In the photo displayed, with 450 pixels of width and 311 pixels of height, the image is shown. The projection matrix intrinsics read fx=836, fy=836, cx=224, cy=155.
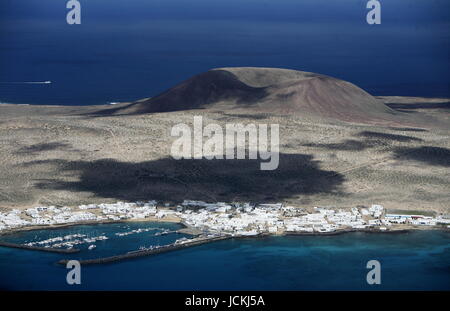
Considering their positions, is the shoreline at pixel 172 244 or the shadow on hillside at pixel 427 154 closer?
the shoreline at pixel 172 244

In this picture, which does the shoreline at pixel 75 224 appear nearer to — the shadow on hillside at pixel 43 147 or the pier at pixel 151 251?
the pier at pixel 151 251

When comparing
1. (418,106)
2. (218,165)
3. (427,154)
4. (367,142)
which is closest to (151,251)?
(218,165)

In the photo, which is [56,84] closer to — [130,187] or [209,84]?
[209,84]

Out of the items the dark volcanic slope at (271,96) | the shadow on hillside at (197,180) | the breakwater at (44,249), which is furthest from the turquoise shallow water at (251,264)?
the dark volcanic slope at (271,96)

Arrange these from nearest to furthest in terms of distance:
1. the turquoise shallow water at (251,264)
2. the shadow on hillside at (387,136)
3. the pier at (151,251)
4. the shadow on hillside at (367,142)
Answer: the turquoise shallow water at (251,264), the pier at (151,251), the shadow on hillside at (367,142), the shadow on hillside at (387,136)

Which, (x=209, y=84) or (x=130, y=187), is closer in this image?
(x=130, y=187)

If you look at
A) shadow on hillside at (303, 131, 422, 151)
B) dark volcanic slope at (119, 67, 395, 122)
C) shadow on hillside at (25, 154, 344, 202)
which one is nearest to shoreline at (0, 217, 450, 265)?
shadow on hillside at (25, 154, 344, 202)

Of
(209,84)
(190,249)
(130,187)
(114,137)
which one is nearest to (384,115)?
(209,84)
